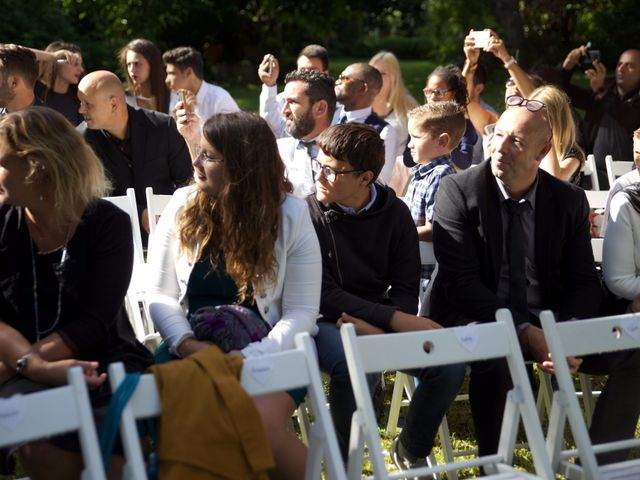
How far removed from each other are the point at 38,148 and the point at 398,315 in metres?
1.65

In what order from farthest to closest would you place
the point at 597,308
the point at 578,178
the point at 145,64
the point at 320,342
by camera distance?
the point at 145,64 < the point at 578,178 < the point at 597,308 < the point at 320,342

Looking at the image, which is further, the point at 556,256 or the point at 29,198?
the point at 556,256

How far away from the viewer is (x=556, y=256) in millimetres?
4383

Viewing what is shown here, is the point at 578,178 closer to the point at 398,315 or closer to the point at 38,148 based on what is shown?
the point at 398,315

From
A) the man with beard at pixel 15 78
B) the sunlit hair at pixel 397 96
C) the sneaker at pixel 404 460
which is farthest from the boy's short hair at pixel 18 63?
the sneaker at pixel 404 460

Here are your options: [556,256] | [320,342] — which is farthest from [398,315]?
[556,256]

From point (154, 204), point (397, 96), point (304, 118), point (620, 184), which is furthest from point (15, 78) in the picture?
point (620, 184)

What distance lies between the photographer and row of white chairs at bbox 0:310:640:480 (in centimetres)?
282

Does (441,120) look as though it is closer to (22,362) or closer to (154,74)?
(22,362)

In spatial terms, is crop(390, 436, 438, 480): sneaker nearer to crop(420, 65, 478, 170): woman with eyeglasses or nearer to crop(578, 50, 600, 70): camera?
crop(420, 65, 478, 170): woman with eyeglasses

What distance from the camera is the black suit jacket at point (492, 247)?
14.2 ft

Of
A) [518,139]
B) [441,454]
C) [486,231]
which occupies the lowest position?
[441,454]

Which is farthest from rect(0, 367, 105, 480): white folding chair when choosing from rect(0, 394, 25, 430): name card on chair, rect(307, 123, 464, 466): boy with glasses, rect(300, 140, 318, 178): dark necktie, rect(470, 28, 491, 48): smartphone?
rect(470, 28, 491, 48): smartphone

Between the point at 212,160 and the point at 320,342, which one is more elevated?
the point at 212,160
